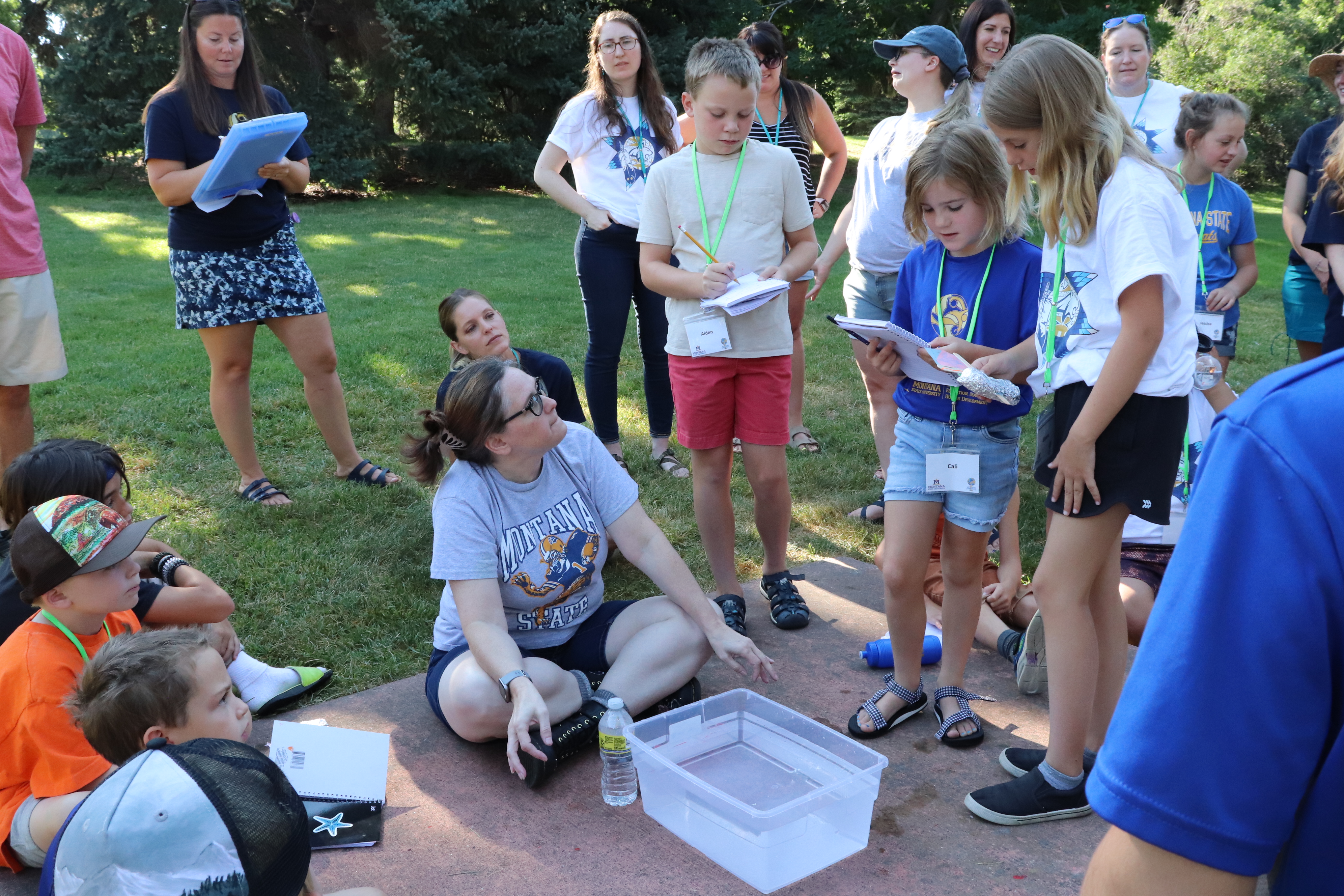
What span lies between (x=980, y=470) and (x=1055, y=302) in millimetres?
538

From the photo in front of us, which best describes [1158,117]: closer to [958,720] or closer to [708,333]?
[708,333]

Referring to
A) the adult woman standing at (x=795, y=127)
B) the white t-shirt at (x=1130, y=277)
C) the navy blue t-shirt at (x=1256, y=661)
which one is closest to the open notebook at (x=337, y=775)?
the white t-shirt at (x=1130, y=277)

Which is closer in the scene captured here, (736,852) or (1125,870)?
(1125,870)

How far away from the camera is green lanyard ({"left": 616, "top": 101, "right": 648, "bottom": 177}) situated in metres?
4.71

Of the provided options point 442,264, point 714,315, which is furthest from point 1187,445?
point 442,264

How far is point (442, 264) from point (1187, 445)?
335 inches

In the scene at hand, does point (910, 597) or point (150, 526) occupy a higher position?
point (150, 526)

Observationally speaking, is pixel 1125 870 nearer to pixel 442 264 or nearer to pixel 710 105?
pixel 710 105

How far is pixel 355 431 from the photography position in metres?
5.56

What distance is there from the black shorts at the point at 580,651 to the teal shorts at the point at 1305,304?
11.8 ft

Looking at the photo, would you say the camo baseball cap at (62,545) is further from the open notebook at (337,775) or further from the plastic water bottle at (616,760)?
Result: the plastic water bottle at (616,760)

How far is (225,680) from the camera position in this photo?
2.19 m

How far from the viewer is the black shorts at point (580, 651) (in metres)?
3.02

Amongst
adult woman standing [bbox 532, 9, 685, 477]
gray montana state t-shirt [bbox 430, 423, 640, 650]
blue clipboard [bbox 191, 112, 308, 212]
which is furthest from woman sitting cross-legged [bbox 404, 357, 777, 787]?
adult woman standing [bbox 532, 9, 685, 477]
